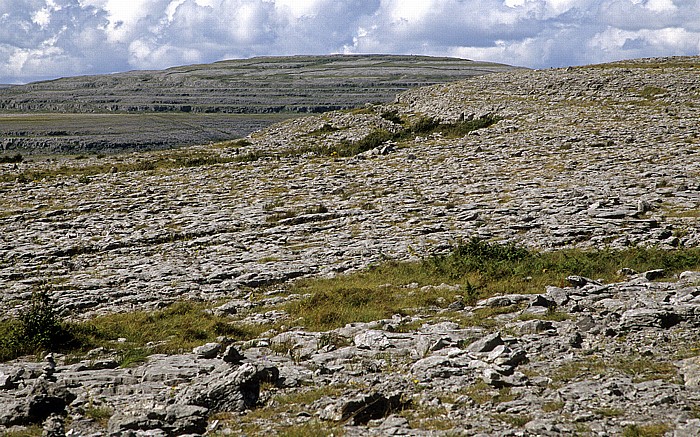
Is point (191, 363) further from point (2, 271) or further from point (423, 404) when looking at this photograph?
point (2, 271)

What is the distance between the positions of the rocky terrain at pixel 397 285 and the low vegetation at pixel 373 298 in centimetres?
46

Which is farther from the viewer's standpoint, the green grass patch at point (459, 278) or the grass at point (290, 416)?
the green grass patch at point (459, 278)

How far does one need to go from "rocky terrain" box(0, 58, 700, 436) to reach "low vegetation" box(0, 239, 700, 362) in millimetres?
463

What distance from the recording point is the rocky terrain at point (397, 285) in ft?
27.7

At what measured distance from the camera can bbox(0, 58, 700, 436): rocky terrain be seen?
8453 mm

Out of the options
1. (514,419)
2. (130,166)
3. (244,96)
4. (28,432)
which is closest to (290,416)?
(514,419)

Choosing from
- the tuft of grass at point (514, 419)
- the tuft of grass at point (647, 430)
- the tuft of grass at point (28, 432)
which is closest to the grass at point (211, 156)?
the tuft of grass at point (28, 432)

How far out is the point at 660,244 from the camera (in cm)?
1619

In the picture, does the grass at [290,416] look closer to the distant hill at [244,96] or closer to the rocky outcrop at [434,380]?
the rocky outcrop at [434,380]

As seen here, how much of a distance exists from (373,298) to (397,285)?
1.22 m

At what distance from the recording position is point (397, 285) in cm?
1538

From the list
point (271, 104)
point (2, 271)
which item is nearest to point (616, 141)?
point (2, 271)

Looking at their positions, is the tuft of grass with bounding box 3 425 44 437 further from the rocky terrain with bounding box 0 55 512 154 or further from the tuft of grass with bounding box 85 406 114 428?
the rocky terrain with bounding box 0 55 512 154

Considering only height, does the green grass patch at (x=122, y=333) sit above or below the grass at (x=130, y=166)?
below
